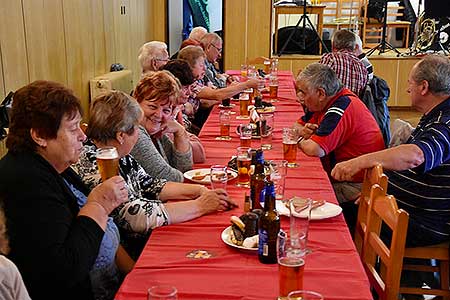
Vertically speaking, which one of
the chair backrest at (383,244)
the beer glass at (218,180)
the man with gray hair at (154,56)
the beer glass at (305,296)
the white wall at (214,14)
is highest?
the white wall at (214,14)

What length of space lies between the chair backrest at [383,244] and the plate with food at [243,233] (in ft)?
1.71

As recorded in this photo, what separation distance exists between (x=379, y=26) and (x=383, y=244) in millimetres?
9778

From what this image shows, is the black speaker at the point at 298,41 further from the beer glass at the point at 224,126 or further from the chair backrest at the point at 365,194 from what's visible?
the chair backrest at the point at 365,194

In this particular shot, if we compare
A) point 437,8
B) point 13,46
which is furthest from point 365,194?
point 437,8

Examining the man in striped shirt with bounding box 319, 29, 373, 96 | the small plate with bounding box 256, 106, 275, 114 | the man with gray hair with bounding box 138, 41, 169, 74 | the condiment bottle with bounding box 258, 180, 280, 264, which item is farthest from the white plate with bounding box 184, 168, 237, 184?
the man in striped shirt with bounding box 319, 29, 373, 96

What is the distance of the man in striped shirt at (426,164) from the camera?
264 centimetres

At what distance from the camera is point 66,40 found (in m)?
4.97

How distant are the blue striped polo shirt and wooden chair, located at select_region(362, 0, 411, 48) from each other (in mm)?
8718

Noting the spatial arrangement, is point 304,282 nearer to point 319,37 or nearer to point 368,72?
point 368,72

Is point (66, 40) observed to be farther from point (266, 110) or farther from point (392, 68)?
point (392, 68)

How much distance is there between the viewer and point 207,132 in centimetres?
379

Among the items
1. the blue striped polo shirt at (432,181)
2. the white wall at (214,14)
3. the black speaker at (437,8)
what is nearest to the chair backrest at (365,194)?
the blue striped polo shirt at (432,181)

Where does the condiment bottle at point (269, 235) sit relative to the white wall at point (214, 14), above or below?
below

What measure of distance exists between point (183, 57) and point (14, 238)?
335cm
